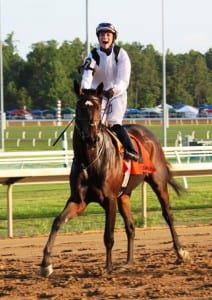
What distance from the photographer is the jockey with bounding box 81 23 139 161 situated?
8.85 meters

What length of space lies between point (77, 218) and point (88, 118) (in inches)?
295

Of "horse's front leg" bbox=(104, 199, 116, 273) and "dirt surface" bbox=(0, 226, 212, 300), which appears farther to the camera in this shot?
"horse's front leg" bbox=(104, 199, 116, 273)

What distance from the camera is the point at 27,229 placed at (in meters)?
13.7

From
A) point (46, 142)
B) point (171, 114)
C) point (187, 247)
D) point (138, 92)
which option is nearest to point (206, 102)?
point (138, 92)

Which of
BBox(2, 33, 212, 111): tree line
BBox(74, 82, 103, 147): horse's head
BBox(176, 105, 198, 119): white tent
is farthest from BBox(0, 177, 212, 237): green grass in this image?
BBox(2, 33, 212, 111): tree line

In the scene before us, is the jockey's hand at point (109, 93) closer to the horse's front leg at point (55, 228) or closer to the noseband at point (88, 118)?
the noseband at point (88, 118)

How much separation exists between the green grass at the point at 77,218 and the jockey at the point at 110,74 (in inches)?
98.7

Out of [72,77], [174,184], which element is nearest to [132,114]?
[72,77]

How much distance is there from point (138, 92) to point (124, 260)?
306ft

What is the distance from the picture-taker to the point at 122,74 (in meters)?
8.94

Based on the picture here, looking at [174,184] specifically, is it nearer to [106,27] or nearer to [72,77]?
[106,27]

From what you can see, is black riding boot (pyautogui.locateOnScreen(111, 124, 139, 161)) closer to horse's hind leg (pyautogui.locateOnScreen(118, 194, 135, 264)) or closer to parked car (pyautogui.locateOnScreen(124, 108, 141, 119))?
horse's hind leg (pyautogui.locateOnScreen(118, 194, 135, 264))

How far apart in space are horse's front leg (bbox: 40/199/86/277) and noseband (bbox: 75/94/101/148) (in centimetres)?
63

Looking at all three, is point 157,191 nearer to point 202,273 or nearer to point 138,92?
point 202,273
